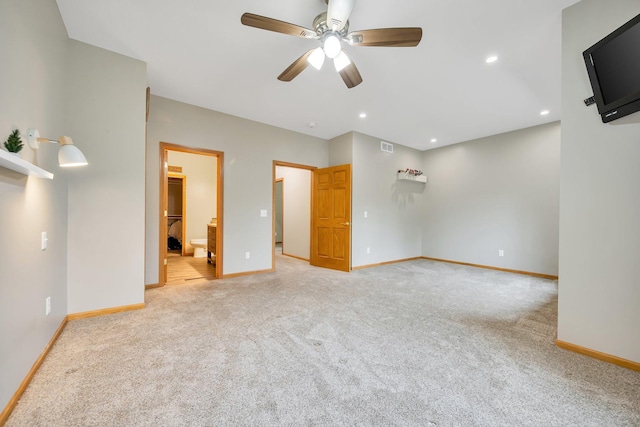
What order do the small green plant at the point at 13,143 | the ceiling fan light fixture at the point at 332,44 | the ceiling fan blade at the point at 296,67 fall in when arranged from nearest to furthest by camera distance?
the small green plant at the point at 13,143, the ceiling fan light fixture at the point at 332,44, the ceiling fan blade at the point at 296,67

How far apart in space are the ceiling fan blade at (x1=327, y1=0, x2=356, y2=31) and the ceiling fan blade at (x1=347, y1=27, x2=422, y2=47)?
14 cm

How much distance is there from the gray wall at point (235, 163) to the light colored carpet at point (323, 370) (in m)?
1.19

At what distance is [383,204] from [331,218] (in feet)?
4.13

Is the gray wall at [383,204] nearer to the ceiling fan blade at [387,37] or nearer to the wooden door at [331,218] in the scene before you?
the wooden door at [331,218]

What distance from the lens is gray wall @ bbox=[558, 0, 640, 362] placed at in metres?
1.68

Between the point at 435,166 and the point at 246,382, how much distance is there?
595 centimetres

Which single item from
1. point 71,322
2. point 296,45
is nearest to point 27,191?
point 71,322

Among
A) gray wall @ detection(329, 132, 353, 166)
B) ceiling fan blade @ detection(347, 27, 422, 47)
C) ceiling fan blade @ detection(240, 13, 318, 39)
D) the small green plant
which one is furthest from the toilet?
ceiling fan blade @ detection(347, 27, 422, 47)

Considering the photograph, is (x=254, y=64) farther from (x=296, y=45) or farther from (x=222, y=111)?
(x=222, y=111)

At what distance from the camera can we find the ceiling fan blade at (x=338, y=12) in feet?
5.28

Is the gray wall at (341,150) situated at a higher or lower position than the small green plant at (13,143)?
higher

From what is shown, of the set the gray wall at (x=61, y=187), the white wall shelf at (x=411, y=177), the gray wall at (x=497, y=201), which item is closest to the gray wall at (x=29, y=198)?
the gray wall at (x=61, y=187)

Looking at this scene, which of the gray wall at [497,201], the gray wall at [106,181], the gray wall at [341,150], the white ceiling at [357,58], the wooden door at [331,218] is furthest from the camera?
the gray wall at [341,150]

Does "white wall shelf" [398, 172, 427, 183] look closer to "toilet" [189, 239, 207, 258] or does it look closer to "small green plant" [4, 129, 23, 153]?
"toilet" [189, 239, 207, 258]
